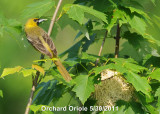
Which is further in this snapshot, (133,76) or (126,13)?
(126,13)

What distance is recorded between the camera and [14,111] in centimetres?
1105

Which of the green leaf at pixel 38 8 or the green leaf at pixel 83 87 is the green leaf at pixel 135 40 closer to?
the green leaf at pixel 83 87

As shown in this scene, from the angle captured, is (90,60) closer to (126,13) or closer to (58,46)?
(126,13)

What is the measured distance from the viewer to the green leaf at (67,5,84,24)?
2860 millimetres

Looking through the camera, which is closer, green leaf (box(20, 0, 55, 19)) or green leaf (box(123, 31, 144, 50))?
green leaf (box(20, 0, 55, 19))

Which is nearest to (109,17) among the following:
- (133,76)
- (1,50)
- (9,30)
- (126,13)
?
(126,13)

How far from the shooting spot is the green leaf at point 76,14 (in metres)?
2.86

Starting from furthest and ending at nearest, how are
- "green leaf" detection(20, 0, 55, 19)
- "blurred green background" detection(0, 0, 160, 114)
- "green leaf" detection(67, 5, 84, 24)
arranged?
"blurred green background" detection(0, 0, 160, 114) → "green leaf" detection(20, 0, 55, 19) → "green leaf" detection(67, 5, 84, 24)

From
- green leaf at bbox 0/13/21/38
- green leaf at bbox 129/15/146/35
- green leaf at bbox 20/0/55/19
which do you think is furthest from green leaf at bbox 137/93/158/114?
green leaf at bbox 0/13/21/38

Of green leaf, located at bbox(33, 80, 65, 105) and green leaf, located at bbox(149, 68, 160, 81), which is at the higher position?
green leaf, located at bbox(149, 68, 160, 81)

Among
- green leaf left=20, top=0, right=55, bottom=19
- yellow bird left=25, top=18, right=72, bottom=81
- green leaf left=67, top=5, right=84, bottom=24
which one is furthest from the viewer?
yellow bird left=25, top=18, right=72, bottom=81

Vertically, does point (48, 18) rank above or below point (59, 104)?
above

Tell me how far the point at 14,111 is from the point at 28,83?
5.03ft

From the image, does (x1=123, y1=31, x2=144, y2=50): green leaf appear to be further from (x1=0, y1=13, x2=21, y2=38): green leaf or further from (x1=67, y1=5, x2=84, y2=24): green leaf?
(x1=0, y1=13, x2=21, y2=38): green leaf
